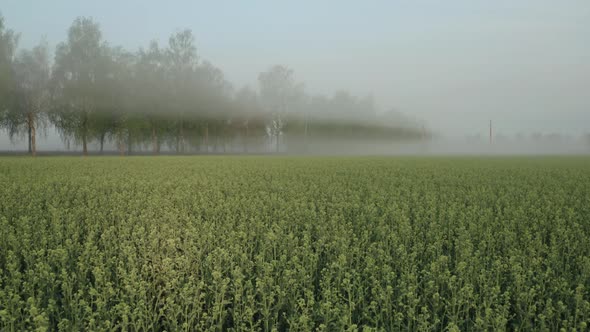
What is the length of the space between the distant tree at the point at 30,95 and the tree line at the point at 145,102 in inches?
4.0

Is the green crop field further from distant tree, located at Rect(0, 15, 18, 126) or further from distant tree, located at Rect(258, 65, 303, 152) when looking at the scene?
distant tree, located at Rect(258, 65, 303, 152)

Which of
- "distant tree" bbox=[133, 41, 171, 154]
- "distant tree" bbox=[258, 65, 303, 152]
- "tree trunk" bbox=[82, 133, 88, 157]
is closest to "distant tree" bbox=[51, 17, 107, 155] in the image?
"tree trunk" bbox=[82, 133, 88, 157]

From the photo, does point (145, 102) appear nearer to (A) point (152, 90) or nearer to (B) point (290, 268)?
(A) point (152, 90)

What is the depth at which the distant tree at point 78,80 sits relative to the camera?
5234 centimetres

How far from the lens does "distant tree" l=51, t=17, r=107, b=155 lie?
172ft

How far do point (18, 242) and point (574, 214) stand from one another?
10.9 meters

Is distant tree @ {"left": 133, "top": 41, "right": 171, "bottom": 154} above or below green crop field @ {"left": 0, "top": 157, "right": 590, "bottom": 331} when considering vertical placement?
above

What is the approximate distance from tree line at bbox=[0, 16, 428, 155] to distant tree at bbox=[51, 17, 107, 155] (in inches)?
4.3

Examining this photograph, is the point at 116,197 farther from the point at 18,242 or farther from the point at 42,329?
the point at 42,329

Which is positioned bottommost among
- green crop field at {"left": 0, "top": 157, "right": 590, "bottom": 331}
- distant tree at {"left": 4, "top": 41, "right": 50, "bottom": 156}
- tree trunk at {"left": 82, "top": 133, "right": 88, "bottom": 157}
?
green crop field at {"left": 0, "top": 157, "right": 590, "bottom": 331}

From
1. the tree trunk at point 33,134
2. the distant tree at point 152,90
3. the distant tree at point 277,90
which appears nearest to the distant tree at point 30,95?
the tree trunk at point 33,134

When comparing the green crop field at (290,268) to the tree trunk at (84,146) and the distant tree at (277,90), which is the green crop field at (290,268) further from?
→ the distant tree at (277,90)

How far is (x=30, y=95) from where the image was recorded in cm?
5059

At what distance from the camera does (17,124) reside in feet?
170
